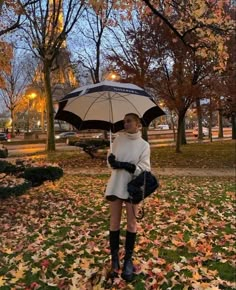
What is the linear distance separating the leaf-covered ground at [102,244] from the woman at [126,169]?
22cm

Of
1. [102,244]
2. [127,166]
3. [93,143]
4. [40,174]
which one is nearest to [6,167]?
[40,174]

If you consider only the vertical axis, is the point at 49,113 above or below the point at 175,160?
above

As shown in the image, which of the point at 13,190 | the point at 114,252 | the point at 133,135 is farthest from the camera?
the point at 13,190

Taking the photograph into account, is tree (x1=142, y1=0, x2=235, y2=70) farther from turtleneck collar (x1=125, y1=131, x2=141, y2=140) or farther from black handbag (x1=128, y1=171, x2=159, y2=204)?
black handbag (x1=128, y1=171, x2=159, y2=204)

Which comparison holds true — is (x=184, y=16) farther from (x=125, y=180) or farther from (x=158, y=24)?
(x=158, y=24)

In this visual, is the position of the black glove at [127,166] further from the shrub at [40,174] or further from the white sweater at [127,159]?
the shrub at [40,174]

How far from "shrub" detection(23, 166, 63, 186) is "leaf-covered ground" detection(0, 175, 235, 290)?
1.48 feet

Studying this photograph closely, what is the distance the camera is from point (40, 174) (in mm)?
8695

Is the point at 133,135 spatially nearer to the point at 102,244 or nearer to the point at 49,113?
the point at 102,244

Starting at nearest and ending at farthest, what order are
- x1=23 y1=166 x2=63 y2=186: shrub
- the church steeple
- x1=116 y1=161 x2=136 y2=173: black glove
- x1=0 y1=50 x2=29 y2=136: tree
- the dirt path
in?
x1=116 y1=161 x2=136 y2=173: black glove < x1=23 y1=166 x2=63 y2=186: shrub < the dirt path < the church steeple < x1=0 y1=50 x2=29 y2=136: tree

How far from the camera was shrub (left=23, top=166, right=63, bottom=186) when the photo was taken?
862 centimetres

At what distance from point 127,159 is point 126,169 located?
12cm

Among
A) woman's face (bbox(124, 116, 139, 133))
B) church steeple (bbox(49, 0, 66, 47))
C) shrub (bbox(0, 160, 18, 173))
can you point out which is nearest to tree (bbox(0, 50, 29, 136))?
church steeple (bbox(49, 0, 66, 47))

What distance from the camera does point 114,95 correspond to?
4.82m
